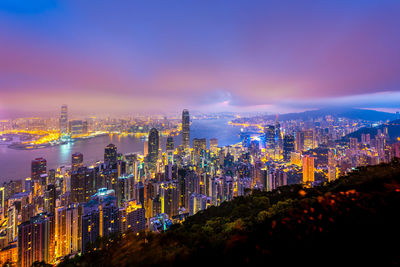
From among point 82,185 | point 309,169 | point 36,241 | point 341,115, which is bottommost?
point 36,241

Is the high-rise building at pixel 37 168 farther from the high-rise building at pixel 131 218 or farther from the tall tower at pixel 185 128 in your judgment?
the tall tower at pixel 185 128

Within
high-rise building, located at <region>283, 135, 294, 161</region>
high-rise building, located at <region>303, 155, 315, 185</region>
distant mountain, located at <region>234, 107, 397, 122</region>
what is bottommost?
high-rise building, located at <region>303, 155, 315, 185</region>

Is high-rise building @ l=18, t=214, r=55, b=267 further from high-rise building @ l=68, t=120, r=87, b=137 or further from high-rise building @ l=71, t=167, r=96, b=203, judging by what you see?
high-rise building @ l=68, t=120, r=87, b=137

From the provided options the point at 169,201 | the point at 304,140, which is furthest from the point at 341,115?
the point at 169,201

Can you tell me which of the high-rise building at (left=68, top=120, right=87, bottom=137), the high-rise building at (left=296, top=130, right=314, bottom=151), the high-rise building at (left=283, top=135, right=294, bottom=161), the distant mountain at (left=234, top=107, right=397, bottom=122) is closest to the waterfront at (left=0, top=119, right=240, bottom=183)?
the high-rise building at (left=68, top=120, right=87, bottom=137)

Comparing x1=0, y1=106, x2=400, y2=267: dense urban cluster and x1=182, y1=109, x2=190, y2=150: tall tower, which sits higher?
x1=182, y1=109, x2=190, y2=150: tall tower

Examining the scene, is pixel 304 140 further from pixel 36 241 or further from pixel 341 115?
pixel 36 241

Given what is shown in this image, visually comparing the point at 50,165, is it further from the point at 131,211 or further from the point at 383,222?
the point at 383,222
